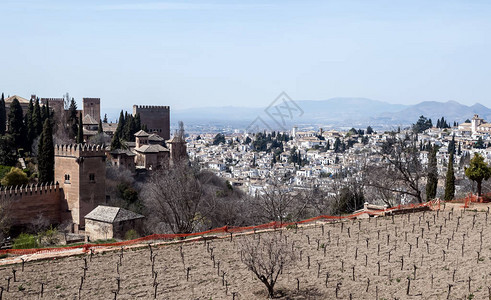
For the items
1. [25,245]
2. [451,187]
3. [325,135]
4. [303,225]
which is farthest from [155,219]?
[325,135]

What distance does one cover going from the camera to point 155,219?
27.7 meters

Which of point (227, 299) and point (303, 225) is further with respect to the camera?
point (303, 225)

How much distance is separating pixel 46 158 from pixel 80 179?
317 cm

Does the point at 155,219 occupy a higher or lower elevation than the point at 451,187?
lower

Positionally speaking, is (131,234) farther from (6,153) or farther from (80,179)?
(6,153)

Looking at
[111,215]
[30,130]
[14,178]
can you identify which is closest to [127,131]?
[30,130]

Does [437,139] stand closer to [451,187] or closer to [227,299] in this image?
[451,187]

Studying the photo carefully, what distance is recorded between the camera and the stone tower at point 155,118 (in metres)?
54.2

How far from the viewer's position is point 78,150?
28.4 m

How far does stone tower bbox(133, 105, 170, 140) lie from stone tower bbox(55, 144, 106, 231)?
2443 cm

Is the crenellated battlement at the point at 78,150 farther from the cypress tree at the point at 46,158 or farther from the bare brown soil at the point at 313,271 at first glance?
the bare brown soil at the point at 313,271

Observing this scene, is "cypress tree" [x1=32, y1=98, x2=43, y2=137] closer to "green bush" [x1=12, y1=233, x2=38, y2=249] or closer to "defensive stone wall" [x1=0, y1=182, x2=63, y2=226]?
"defensive stone wall" [x1=0, y1=182, x2=63, y2=226]

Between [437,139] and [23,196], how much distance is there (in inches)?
3593

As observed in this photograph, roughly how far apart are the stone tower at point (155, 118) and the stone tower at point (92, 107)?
264 inches
